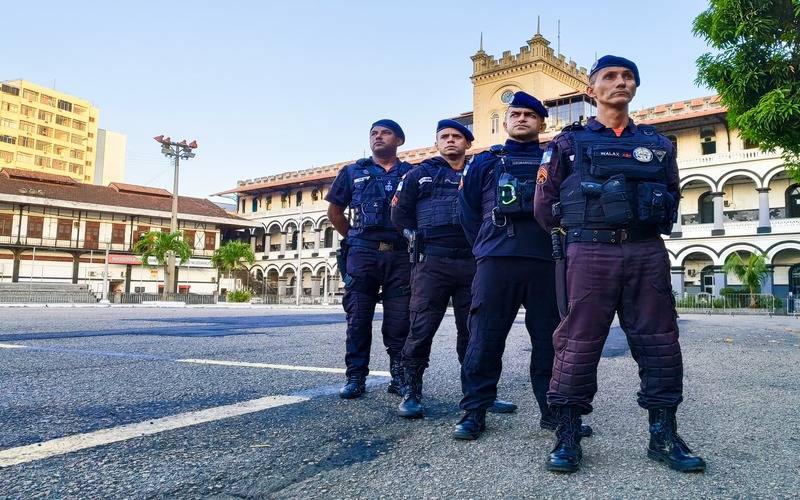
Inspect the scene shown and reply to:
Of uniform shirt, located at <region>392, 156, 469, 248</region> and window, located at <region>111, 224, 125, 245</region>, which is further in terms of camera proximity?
window, located at <region>111, 224, 125, 245</region>

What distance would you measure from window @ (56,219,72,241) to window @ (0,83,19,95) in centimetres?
4027

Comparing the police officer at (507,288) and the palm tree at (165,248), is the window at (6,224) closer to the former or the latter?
the palm tree at (165,248)

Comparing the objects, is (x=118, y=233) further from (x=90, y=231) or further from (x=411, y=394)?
(x=411, y=394)

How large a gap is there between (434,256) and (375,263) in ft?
1.96

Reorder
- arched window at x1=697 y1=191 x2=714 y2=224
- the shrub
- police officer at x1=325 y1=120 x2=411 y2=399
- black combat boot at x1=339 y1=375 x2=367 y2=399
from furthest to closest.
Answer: the shrub
arched window at x1=697 y1=191 x2=714 y2=224
police officer at x1=325 y1=120 x2=411 y2=399
black combat boot at x1=339 y1=375 x2=367 y2=399

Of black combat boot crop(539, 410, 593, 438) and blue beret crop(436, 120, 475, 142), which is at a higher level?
blue beret crop(436, 120, 475, 142)

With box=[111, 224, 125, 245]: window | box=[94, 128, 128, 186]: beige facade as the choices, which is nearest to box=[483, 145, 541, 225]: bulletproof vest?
box=[111, 224, 125, 245]: window

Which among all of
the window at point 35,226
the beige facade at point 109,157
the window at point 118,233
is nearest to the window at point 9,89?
the beige facade at point 109,157

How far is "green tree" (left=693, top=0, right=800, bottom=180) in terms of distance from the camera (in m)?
10.3

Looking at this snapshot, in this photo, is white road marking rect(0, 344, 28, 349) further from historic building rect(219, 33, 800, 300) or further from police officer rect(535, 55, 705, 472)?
historic building rect(219, 33, 800, 300)

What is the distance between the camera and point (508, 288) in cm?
301

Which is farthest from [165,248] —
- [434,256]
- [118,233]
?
[434,256]

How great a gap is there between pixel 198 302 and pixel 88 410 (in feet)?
112

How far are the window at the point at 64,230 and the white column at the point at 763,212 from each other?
43.6 m
